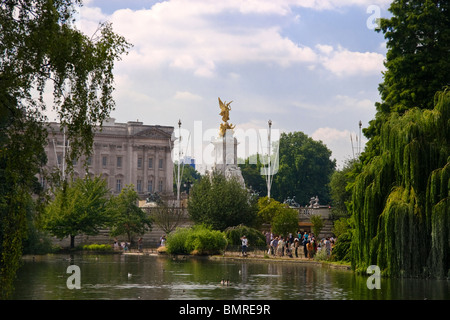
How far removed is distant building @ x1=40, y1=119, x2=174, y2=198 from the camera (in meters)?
124

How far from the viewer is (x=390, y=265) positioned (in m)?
27.8

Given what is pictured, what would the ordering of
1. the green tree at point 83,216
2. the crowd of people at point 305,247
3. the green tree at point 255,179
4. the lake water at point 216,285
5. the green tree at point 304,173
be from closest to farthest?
the lake water at point 216,285 → the crowd of people at point 305,247 → the green tree at point 83,216 → the green tree at point 304,173 → the green tree at point 255,179

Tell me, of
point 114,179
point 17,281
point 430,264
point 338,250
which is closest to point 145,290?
point 17,281

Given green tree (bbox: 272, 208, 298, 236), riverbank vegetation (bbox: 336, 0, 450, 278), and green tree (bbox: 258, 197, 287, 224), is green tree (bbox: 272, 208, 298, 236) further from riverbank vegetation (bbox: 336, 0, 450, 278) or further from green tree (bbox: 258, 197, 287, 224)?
riverbank vegetation (bbox: 336, 0, 450, 278)

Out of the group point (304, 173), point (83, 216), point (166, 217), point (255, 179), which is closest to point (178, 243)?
point (83, 216)

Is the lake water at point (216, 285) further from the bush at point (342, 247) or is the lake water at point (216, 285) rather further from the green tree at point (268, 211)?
the green tree at point (268, 211)

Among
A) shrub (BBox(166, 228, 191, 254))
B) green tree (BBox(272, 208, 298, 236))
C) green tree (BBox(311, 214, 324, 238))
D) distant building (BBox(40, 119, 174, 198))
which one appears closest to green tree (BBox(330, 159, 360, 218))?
green tree (BBox(311, 214, 324, 238))

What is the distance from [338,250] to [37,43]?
1066 inches

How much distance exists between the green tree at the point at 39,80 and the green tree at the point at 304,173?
3975 inches

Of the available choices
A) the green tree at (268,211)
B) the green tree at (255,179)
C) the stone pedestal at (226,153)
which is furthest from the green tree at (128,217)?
the green tree at (255,179)

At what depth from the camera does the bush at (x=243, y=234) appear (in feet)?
178

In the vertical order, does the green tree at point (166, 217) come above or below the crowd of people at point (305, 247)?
above

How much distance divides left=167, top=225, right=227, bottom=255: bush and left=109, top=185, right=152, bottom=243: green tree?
44.9 ft
